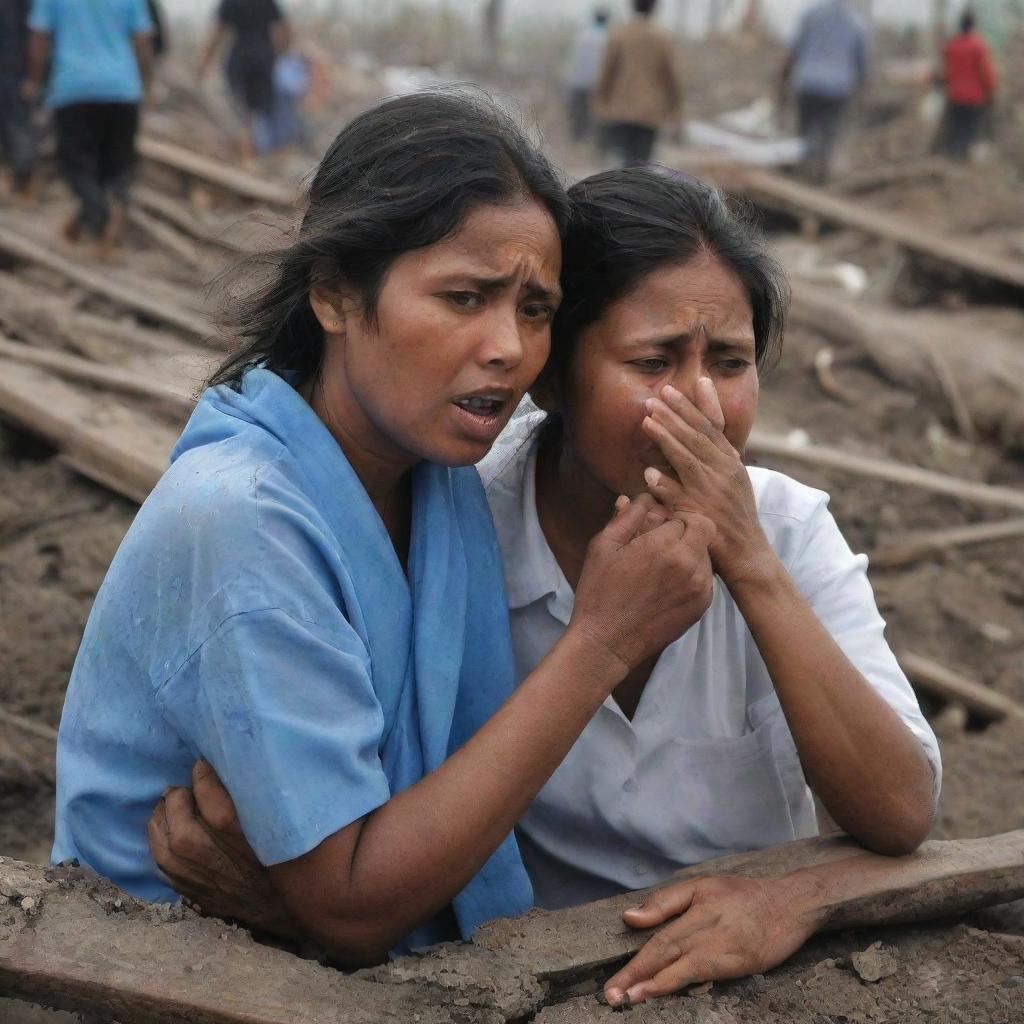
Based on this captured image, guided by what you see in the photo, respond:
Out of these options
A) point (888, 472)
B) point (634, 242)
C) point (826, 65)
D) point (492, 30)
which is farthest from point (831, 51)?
point (634, 242)

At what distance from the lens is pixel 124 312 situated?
7258 mm

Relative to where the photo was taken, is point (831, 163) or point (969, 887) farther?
point (831, 163)

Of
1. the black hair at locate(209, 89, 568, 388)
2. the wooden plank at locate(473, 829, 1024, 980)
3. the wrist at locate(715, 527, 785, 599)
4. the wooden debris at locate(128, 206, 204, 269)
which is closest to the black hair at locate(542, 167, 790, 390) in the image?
the black hair at locate(209, 89, 568, 388)

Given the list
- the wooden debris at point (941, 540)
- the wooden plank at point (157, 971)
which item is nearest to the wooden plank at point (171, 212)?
the wooden debris at point (941, 540)

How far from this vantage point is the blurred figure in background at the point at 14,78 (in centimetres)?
917

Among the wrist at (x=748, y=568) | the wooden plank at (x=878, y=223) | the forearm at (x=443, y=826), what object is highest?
the wrist at (x=748, y=568)

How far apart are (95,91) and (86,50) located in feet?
0.89

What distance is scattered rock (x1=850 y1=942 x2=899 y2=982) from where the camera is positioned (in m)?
2.11

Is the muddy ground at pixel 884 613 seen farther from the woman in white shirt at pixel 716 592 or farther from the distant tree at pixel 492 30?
the distant tree at pixel 492 30

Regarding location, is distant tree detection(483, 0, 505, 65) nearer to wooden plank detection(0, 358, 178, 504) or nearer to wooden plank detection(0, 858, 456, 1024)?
wooden plank detection(0, 358, 178, 504)

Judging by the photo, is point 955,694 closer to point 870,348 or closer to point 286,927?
point 286,927

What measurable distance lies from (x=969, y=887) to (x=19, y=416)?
389 cm

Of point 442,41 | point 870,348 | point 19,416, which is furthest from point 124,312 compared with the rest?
point 442,41

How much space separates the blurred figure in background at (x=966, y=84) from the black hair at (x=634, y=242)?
44.5 ft
